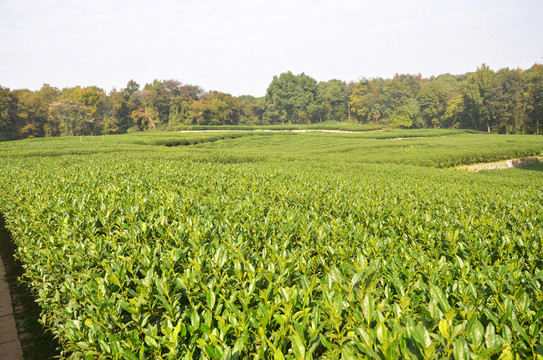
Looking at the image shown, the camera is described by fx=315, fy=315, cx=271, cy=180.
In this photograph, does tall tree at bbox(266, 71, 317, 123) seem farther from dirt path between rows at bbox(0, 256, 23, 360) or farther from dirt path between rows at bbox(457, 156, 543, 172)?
dirt path between rows at bbox(0, 256, 23, 360)

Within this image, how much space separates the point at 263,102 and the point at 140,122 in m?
38.2

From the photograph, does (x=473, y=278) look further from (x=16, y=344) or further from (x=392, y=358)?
(x=16, y=344)

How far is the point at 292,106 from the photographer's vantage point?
289 ft

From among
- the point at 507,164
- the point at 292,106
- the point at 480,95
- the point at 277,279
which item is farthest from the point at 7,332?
the point at 292,106

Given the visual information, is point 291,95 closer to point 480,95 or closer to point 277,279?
point 480,95

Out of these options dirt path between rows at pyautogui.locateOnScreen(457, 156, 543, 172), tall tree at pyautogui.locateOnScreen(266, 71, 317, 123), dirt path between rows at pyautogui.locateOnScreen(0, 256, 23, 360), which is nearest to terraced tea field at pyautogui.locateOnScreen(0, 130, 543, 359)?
dirt path between rows at pyautogui.locateOnScreen(0, 256, 23, 360)

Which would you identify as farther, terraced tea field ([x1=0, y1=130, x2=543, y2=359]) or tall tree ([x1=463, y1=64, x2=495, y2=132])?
tall tree ([x1=463, y1=64, x2=495, y2=132])

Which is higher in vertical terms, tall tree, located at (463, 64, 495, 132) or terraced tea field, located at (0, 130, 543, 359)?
tall tree, located at (463, 64, 495, 132)

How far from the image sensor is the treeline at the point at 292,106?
2245 inches

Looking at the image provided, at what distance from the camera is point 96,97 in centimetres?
6931

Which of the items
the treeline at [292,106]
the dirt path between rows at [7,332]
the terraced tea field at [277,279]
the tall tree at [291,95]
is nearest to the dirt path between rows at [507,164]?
the terraced tea field at [277,279]

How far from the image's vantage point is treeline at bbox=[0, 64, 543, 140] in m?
57.0

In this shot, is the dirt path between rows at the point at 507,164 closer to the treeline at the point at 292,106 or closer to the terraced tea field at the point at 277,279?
the terraced tea field at the point at 277,279

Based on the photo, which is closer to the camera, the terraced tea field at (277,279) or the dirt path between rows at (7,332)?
the terraced tea field at (277,279)
